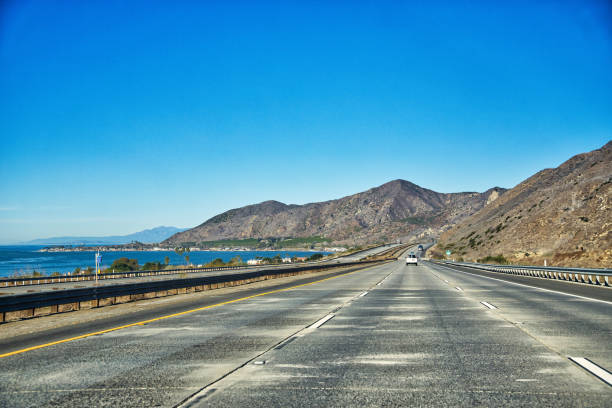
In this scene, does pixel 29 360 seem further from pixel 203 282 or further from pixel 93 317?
pixel 203 282

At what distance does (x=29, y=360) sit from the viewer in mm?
7531

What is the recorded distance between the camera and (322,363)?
704cm

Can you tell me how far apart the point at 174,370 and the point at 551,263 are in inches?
2286

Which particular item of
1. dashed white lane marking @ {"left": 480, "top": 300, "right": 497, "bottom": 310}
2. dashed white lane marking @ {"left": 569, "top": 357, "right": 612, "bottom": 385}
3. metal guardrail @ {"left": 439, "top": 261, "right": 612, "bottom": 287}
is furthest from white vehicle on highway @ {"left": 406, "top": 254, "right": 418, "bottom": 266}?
dashed white lane marking @ {"left": 569, "top": 357, "right": 612, "bottom": 385}

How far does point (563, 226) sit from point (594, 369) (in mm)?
73007

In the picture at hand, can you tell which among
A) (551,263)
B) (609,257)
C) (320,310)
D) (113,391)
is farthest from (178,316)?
(551,263)

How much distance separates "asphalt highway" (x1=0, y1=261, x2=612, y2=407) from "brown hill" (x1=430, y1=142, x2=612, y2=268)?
44.5m

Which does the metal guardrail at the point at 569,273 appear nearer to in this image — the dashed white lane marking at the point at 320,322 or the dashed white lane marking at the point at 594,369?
the dashed white lane marking at the point at 320,322

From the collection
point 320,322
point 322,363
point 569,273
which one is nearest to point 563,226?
point 569,273

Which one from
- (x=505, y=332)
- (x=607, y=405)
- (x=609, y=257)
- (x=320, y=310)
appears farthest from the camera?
(x=609, y=257)

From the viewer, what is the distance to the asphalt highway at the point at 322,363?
5.33 meters

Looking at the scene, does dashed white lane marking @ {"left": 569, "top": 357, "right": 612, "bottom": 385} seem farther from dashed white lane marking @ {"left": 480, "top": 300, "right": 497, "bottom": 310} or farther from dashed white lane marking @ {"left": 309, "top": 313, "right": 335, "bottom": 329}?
dashed white lane marking @ {"left": 480, "top": 300, "right": 497, "bottom": 310}

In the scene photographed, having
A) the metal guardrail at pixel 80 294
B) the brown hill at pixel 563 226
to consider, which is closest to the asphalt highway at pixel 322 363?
the metal guardrail at pixel 80 294

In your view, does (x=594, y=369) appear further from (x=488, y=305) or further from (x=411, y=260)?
(x=411, y=260)
